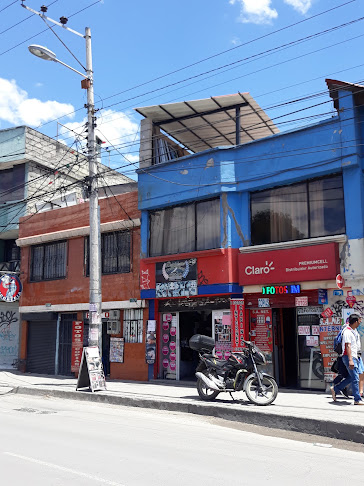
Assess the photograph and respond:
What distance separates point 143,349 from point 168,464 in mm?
11301

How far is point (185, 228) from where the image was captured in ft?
55.6

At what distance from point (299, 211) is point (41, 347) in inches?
489

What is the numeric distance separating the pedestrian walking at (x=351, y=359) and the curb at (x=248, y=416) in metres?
1.97

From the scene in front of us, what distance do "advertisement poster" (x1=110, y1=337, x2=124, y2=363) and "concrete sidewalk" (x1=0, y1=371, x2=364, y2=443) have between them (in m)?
1.28

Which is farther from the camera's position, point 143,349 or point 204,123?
point 204,123

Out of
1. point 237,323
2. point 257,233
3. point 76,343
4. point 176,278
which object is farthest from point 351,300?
point 76,343

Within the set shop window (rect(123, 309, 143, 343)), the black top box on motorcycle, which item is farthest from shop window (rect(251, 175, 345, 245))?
shop window (rect(123, 309, 143, 343))

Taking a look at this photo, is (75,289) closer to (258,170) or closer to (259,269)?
(259,269)

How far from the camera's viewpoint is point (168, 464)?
6266 millimetres

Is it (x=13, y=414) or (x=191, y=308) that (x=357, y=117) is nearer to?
(x=191, y=308)

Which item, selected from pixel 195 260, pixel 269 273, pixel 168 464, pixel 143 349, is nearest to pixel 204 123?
pixel 195 260

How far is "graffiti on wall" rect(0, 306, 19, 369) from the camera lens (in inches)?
905

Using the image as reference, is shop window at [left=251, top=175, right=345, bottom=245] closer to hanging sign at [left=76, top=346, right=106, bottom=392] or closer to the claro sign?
the claro sign

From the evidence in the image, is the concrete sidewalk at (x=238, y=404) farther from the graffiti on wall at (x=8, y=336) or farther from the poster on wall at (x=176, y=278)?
the graffiti on wall at (x=8, y=336)
